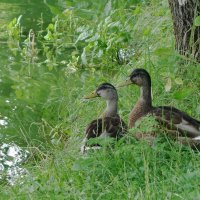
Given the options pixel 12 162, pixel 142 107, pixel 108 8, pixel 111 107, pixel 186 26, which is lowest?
pixel 12 162

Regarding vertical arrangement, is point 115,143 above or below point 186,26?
below

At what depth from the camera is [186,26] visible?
7512 millimetres

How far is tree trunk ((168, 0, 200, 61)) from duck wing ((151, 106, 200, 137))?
151 cm

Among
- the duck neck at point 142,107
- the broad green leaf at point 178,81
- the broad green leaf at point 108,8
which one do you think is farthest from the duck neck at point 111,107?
the broad green leaf at point 108,8

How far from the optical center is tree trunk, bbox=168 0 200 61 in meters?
7.39

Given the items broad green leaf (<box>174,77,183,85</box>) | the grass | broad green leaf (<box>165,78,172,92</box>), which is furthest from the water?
broad green leaf (<box>174,77,183,85</box>)

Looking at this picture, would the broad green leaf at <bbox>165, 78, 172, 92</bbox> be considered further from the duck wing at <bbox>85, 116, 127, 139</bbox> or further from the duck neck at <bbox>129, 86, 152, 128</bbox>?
the duck wing at <bbox>85, 116, 127, 139</bbox>

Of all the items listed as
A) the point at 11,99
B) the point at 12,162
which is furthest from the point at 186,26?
the point at 11,99

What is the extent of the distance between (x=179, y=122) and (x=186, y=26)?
70.7 inches

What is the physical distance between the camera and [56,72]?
11.0 metres

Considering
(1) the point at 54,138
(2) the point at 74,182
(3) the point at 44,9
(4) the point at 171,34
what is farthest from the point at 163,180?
(3) the point at 44,9

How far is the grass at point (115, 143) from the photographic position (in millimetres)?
5285

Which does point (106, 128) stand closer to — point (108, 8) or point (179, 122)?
point (179, 122)

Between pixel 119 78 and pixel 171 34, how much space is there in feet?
3.19
